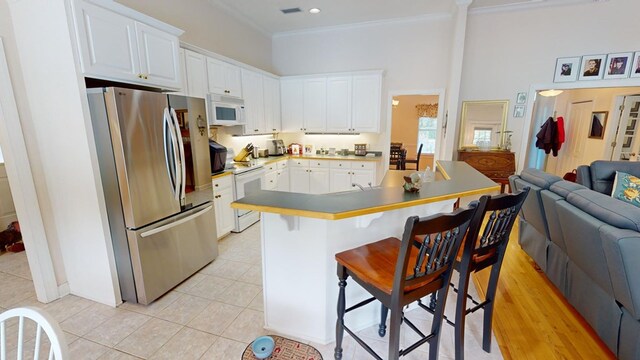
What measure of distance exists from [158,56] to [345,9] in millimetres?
2995

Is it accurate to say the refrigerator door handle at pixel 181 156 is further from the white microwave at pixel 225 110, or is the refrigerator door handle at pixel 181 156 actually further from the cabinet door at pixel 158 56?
the white microwave at pixel 225 110

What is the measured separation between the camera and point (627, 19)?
12.9 feet

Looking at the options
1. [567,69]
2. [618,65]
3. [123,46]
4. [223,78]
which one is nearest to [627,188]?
[567,69]

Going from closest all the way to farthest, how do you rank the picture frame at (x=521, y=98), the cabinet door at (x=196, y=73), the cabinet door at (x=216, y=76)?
the cabinet door at (x=196, y=73)
the cabinet door at (x=216, y=76)
the picture frame at (x=521, y=98)

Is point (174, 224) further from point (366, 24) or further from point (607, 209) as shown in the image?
point (366, 24)

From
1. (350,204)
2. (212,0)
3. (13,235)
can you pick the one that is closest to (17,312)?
(350,204)

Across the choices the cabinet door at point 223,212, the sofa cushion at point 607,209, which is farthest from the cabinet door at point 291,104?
the sofa cushion at point 607,209

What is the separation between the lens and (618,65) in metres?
4.05

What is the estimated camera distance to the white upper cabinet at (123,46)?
1.98m

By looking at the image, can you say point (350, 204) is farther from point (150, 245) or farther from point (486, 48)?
point (486, 48)

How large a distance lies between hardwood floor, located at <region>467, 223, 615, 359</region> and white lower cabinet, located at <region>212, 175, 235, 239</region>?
9.50 feet

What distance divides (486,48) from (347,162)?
2.93 metres

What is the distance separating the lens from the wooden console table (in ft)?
14.9

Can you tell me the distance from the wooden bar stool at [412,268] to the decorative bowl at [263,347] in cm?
66
